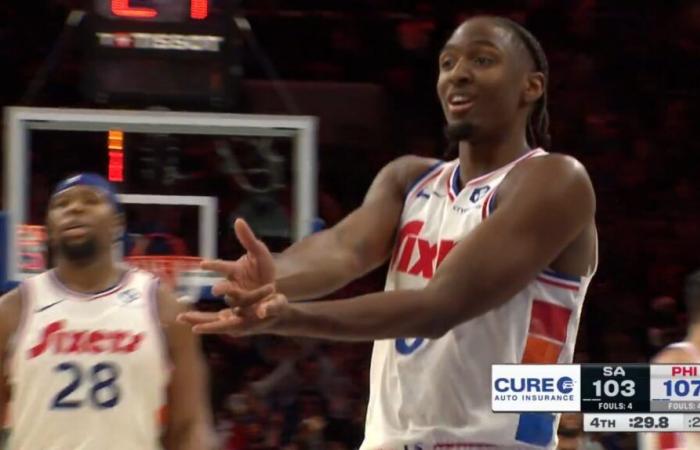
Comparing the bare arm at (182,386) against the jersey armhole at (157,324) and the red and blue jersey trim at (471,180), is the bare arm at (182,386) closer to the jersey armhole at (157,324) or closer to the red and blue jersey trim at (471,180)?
the jersey armhole at (157,324)

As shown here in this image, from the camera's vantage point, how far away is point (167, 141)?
19.8 feet

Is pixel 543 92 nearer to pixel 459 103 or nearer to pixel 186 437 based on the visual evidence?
pixel 459 103

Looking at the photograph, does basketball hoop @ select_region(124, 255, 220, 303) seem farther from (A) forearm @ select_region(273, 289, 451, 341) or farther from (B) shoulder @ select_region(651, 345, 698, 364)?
(A) forearm @ select_region(273, 289, 451, 341)

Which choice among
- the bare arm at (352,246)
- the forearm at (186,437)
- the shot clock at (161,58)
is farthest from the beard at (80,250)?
the shot clock at (161,58)

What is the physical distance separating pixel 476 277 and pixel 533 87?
54 cm

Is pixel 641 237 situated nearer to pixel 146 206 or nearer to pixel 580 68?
pixel 580 68

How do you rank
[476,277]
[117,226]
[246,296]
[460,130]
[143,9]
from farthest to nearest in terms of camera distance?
[143,9]
[117,226]
[460,130]
[476,277]
[246,296]

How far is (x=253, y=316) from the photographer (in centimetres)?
211

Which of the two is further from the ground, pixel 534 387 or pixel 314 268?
pixel 314 268

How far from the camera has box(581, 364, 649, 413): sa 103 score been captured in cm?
417

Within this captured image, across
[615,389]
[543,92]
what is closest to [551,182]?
[543,92]

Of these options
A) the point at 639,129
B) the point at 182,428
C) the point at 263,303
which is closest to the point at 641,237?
the point at 639,129

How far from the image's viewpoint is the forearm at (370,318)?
216 centimetres

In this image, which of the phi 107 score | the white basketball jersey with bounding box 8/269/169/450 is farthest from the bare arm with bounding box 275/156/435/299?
the phi 107 score
